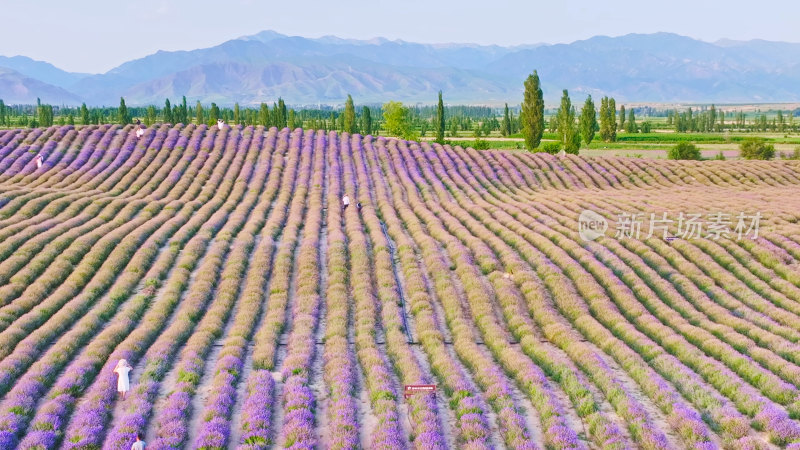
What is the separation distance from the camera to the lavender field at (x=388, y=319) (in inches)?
444

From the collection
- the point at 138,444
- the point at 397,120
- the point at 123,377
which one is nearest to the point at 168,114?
the point at 397,120

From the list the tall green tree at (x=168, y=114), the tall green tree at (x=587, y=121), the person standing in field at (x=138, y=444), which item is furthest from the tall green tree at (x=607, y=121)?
the person standing in field at (x=138, y=444)

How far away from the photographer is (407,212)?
1235 inches

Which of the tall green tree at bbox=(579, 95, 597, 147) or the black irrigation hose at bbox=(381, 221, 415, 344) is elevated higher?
the tall green tree at bbox=(579, 95, 597, 147)

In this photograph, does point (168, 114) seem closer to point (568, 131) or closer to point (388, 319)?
point (568, 131)

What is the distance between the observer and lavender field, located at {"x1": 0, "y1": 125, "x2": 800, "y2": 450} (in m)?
11.3

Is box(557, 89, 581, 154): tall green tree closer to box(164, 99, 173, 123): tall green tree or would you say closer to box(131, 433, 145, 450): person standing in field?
box(131, 433, 145, 450): person standing in field

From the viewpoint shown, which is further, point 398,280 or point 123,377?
point 398,280

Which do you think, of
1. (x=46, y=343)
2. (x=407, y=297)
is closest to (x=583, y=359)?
(x=407, y=297)

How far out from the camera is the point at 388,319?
16.9 metres

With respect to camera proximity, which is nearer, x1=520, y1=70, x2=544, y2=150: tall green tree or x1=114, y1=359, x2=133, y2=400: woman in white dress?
x1=114, y1=359, x2=133, y2=400: woman in white dress

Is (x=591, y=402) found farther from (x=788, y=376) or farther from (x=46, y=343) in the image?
(x=46, y=343)

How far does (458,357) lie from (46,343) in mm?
10555

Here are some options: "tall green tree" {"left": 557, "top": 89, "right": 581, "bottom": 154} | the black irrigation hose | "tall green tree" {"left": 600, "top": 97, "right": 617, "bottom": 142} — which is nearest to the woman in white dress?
the black irrigation hose
